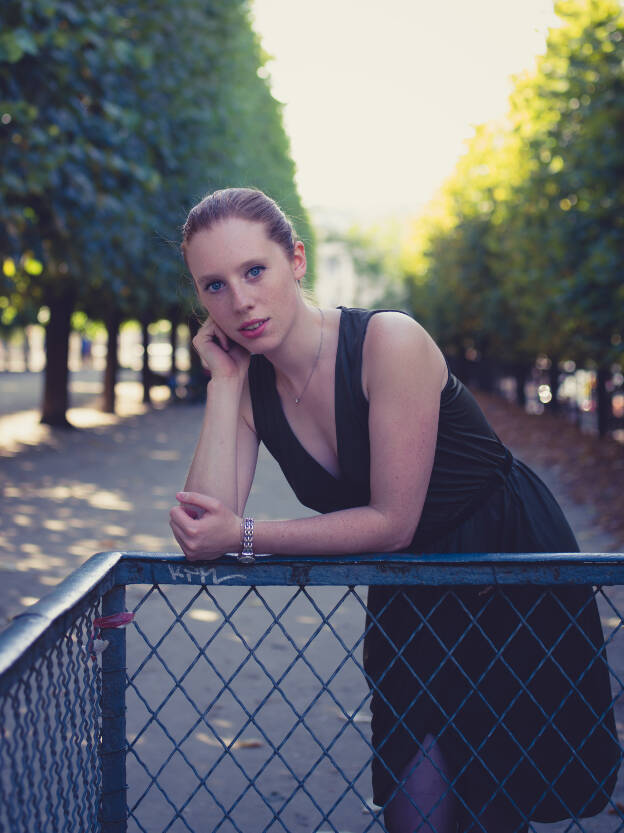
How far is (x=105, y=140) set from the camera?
11836 mm

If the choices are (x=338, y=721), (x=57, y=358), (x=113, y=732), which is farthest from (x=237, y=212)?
(x=57, y=358)

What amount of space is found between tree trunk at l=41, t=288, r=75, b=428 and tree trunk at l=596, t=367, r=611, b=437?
33.9ft

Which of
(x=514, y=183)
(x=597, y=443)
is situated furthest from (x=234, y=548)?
(x=514, y=183)

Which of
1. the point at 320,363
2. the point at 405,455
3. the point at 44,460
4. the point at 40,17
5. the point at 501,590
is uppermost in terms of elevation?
the point at 40,17

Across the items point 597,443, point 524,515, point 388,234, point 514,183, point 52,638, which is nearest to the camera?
point 52,638

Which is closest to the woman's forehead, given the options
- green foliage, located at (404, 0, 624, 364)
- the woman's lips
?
the woman's lips

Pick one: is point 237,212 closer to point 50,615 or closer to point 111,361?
point 50,615

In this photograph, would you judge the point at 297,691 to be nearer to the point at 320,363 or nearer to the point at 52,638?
the point at 320,363

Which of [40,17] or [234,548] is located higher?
[40,17]

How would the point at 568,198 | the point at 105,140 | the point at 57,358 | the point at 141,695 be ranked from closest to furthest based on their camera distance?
the point at 141,695, the point at 105,140, the point at 568,198, the point at 57,358

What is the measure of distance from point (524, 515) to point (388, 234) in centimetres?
10310

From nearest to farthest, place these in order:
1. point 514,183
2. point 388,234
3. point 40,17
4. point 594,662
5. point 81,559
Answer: point 594,662, point 81,559, point 40,17, point 514,183, point 388,234

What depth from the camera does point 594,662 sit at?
227 cm

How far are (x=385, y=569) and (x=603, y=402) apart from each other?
57.9 ft
